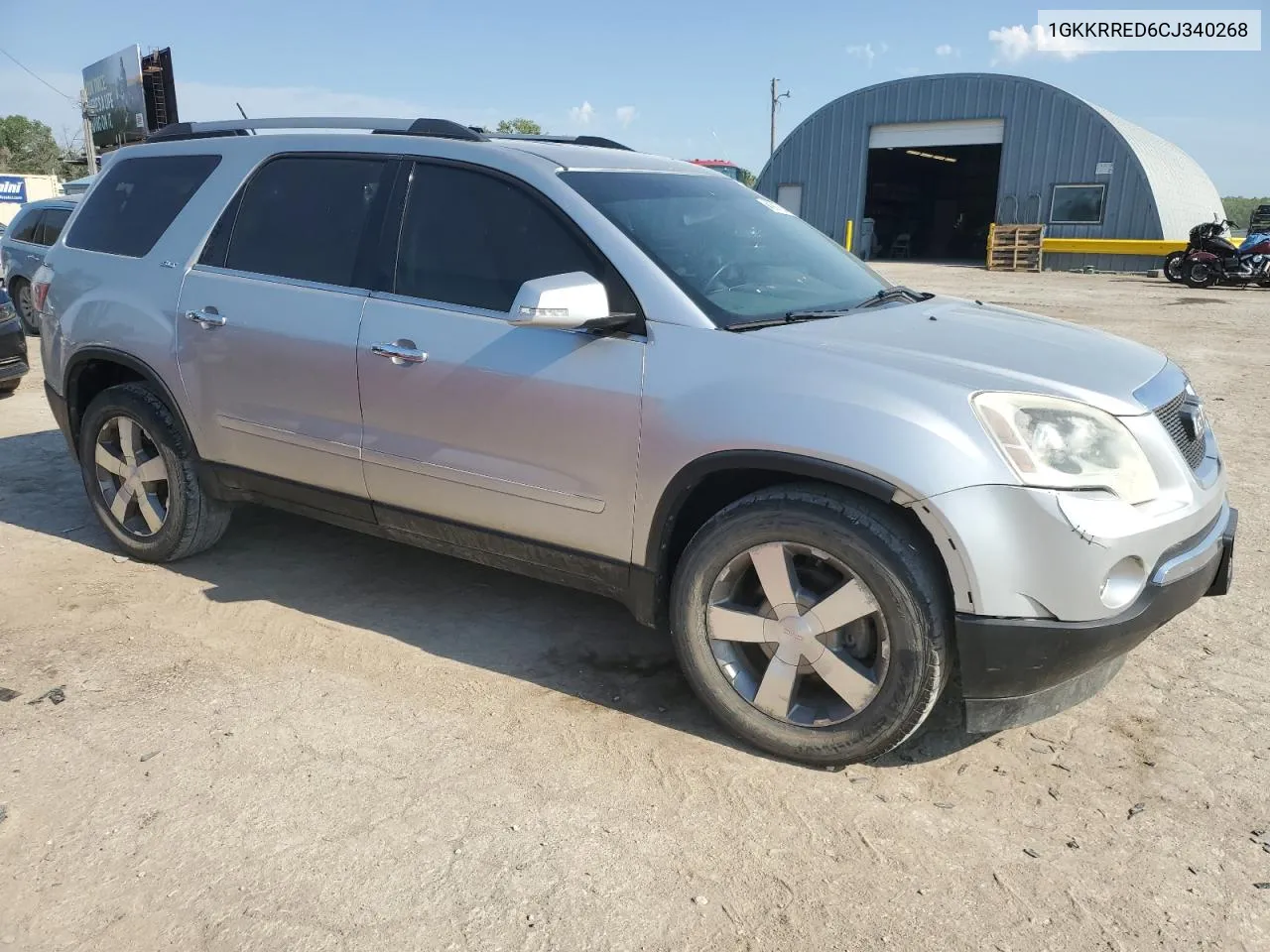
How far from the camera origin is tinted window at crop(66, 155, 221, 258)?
171 inches

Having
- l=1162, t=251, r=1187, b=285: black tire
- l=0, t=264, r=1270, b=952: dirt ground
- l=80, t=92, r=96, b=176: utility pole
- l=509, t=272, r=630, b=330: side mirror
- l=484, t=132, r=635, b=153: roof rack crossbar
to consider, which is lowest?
l=0, t=264, r=1270, b=952: dirt ground

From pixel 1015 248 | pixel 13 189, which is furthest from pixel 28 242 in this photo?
pixel 13 189

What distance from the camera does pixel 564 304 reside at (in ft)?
9.65

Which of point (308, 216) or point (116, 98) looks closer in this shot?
point (308, 216)

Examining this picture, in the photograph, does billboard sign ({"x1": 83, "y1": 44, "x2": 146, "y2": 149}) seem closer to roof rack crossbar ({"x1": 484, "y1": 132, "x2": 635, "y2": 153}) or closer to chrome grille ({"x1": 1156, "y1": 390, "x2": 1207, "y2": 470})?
roof rack crossbar ({"x1": 484, "y1": 132, "x2": 635, "y2": 153})

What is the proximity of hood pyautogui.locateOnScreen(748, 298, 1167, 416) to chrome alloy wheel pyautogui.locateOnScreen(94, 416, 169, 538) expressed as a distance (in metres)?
3.02

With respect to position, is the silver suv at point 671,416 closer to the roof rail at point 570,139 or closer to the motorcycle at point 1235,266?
the roof rail at point 570,139

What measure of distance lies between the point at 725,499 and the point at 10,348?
306 inches

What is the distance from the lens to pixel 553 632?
392 centimetres

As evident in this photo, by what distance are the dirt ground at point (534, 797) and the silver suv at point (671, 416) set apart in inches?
11.8

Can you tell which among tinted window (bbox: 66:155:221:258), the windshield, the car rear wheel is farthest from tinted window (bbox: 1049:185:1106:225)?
tinted window (bbox: 66:155:221:258)

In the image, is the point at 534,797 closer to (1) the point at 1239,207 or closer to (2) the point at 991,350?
(2) the point at 991,350

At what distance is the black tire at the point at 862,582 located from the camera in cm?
270

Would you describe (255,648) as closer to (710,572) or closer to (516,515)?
(516,515)
